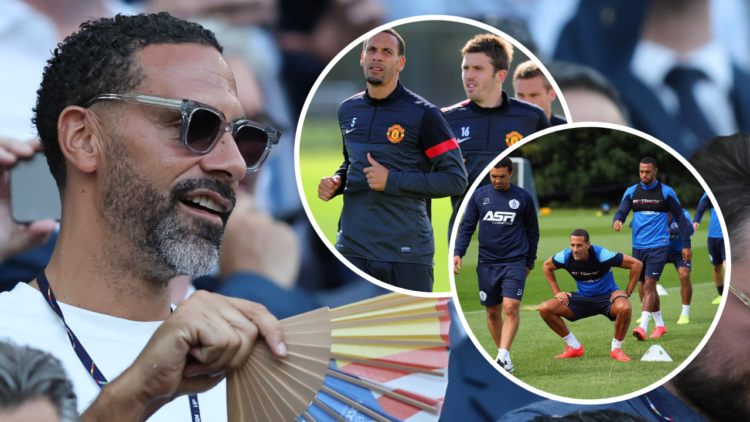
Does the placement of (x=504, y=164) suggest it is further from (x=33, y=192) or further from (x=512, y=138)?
(x=33, y=192)

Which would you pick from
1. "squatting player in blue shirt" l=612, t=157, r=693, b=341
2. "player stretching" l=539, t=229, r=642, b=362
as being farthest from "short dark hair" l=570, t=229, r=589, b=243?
"squatting player in blue shirt" l=612, t=157, r=693, b=341

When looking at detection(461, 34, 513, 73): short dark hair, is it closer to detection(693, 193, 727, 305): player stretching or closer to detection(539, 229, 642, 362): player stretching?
detection(539, 229, 642, 362): player stretching

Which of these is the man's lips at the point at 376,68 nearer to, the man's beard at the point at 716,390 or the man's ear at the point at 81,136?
the man's ear at the point at 81,136

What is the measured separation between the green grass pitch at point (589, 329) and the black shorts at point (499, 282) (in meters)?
0.03

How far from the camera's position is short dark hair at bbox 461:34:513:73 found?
8.41ft

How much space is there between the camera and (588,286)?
239 cm

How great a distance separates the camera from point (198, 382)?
1.52 metres

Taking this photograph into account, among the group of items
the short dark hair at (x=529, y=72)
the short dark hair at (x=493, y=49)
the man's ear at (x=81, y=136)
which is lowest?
the man's ear at (x=81, y=136)

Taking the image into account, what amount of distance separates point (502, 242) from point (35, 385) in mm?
1610

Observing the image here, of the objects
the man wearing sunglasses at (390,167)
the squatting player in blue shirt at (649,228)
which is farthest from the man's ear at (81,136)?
the squatting player in blue shirt at (649,228)

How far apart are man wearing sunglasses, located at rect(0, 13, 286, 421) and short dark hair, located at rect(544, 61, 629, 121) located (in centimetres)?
165

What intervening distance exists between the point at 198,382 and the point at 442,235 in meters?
1.26

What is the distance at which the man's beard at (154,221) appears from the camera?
174 centimetres

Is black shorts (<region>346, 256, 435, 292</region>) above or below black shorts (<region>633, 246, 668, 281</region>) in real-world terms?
below
